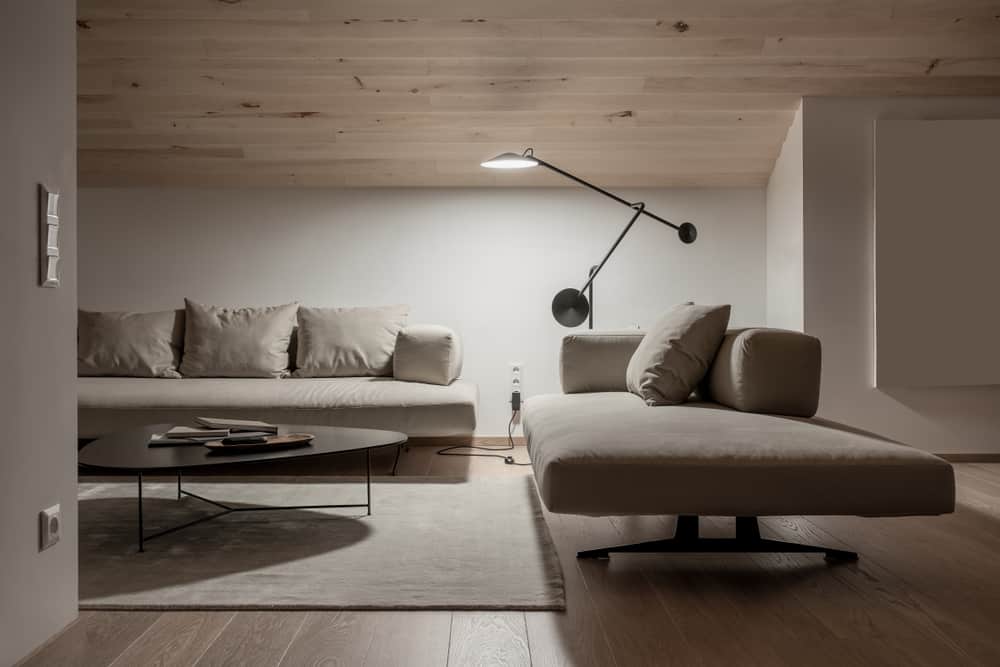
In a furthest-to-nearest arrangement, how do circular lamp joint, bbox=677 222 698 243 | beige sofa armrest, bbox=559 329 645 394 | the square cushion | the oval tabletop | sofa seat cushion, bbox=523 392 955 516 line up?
circular lamp joint, bbox=677 222 698 243, beige sofa armrest, bbox=559 329 645 394, the square cushion, the oval tabletop, sofa seat cushion, bbox=523 392 955 516

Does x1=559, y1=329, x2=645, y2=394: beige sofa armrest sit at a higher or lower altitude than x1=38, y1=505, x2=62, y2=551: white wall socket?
higher

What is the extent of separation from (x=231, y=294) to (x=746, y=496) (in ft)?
13.5

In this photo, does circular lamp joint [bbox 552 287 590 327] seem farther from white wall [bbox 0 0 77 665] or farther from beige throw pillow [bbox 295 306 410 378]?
white wall [bbox 0 0 77 665]

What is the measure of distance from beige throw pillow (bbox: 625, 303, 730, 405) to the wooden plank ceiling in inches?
63.6

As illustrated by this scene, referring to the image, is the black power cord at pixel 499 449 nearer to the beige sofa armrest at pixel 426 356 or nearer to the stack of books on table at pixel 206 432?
the beige sofa armrest at pixel 426 356

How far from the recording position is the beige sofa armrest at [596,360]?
3.95m

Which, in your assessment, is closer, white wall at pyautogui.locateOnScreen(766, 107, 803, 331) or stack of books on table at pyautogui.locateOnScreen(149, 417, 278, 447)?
stack of books on table at pyautogui.locateOnScreen(149, 417, 278, 447)

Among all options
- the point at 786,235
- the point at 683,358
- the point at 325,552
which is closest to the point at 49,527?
the point at 325,552

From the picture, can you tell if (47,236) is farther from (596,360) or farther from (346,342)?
(346,342)

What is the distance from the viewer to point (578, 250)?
17.9 ft

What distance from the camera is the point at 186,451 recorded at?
2977 mm

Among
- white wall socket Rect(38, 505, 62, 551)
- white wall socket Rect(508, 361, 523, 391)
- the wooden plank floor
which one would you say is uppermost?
white wall socket Rect(508, 361, 523, 391)

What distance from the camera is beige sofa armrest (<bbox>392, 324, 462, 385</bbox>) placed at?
4.72m

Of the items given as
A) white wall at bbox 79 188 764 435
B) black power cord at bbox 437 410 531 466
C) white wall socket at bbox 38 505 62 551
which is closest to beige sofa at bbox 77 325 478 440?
black power cord at bbox 437 410 531 466
